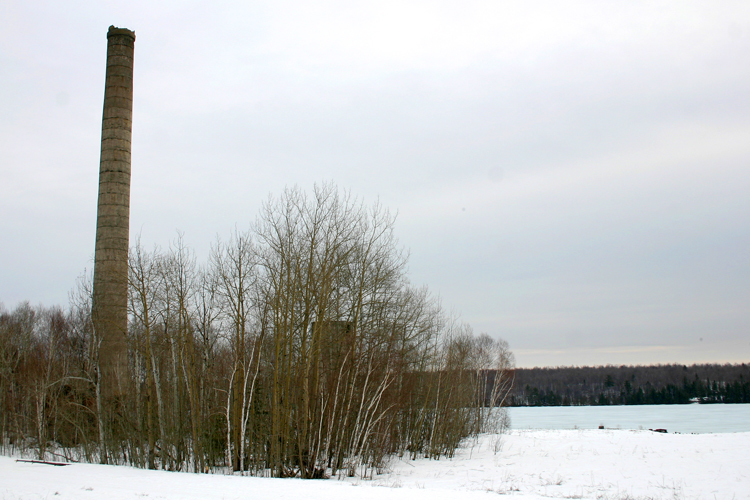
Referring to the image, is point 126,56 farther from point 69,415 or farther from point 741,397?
point 741,397

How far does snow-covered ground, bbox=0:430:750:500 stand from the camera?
11472mm

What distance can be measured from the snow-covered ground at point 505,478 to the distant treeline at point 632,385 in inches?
2489

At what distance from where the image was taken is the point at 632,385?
107312 millimetres

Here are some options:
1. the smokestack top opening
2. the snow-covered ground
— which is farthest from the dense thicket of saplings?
the smokestack top opening

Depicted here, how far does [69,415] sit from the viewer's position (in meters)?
19.7

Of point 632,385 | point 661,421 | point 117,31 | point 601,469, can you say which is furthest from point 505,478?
point 632,385

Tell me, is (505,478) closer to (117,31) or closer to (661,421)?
(117,31)

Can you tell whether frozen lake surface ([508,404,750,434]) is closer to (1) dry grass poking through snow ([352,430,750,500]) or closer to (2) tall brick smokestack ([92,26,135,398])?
(1) dry grass poking through snow ([352,430,750,500])

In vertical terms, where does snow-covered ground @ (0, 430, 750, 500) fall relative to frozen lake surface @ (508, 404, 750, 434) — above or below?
above

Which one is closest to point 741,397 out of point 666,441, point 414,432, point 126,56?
point 666,441

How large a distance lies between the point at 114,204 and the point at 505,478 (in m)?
21.1

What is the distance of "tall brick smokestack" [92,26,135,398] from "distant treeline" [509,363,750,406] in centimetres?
7229

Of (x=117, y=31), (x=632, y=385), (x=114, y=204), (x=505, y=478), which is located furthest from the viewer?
(x=632, y=385)

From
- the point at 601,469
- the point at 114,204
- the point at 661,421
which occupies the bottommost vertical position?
the point at 661,421
